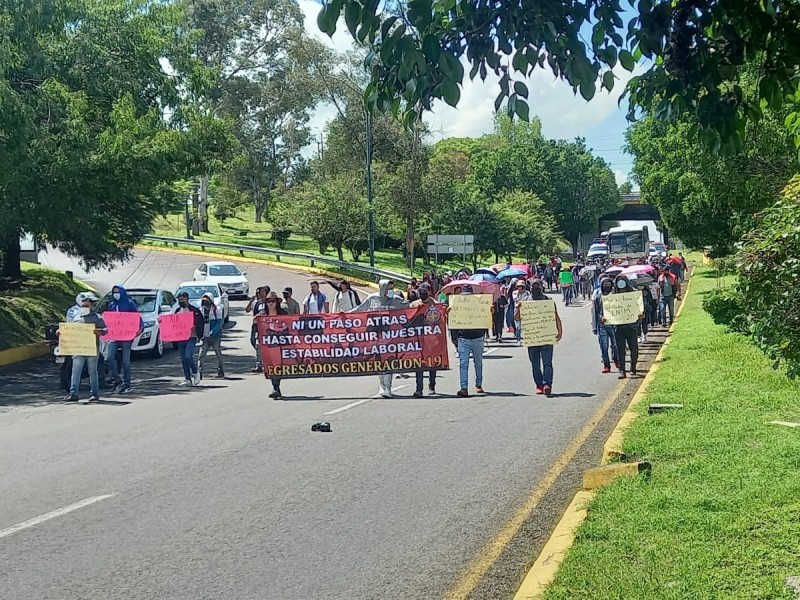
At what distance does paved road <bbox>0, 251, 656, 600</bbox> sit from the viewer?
6270 mm

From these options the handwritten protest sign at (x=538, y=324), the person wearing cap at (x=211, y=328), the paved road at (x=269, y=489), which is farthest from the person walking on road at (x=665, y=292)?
the person wearing cap at (x=211, y=328)

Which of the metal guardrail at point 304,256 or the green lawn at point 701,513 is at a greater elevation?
the metal guardrail at point 304,256

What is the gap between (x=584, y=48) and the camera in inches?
181

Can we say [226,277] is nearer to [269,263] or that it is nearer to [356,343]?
[269,263]

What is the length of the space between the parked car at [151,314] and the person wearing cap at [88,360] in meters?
5.84

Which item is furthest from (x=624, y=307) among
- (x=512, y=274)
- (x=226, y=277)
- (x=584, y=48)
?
(x=226, y=277)

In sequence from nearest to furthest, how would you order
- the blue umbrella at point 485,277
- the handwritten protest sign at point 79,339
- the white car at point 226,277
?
the handwritten protest sign at point 79,339 < the blue umbrella at point 485,277 < the white car at point 226,277

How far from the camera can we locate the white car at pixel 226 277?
3978cm

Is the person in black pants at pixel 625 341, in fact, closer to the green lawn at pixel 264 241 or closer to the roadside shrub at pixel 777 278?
the roadside shrub at pixel 777 278

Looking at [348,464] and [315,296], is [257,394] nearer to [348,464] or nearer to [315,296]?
[315,296]

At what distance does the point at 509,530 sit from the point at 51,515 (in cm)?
373

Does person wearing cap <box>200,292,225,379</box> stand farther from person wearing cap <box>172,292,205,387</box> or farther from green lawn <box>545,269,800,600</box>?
green lawn <box>545,269,800,600</box>

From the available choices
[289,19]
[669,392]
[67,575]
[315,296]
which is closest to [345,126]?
[289,19]

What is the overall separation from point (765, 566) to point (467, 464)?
4.33 metres
